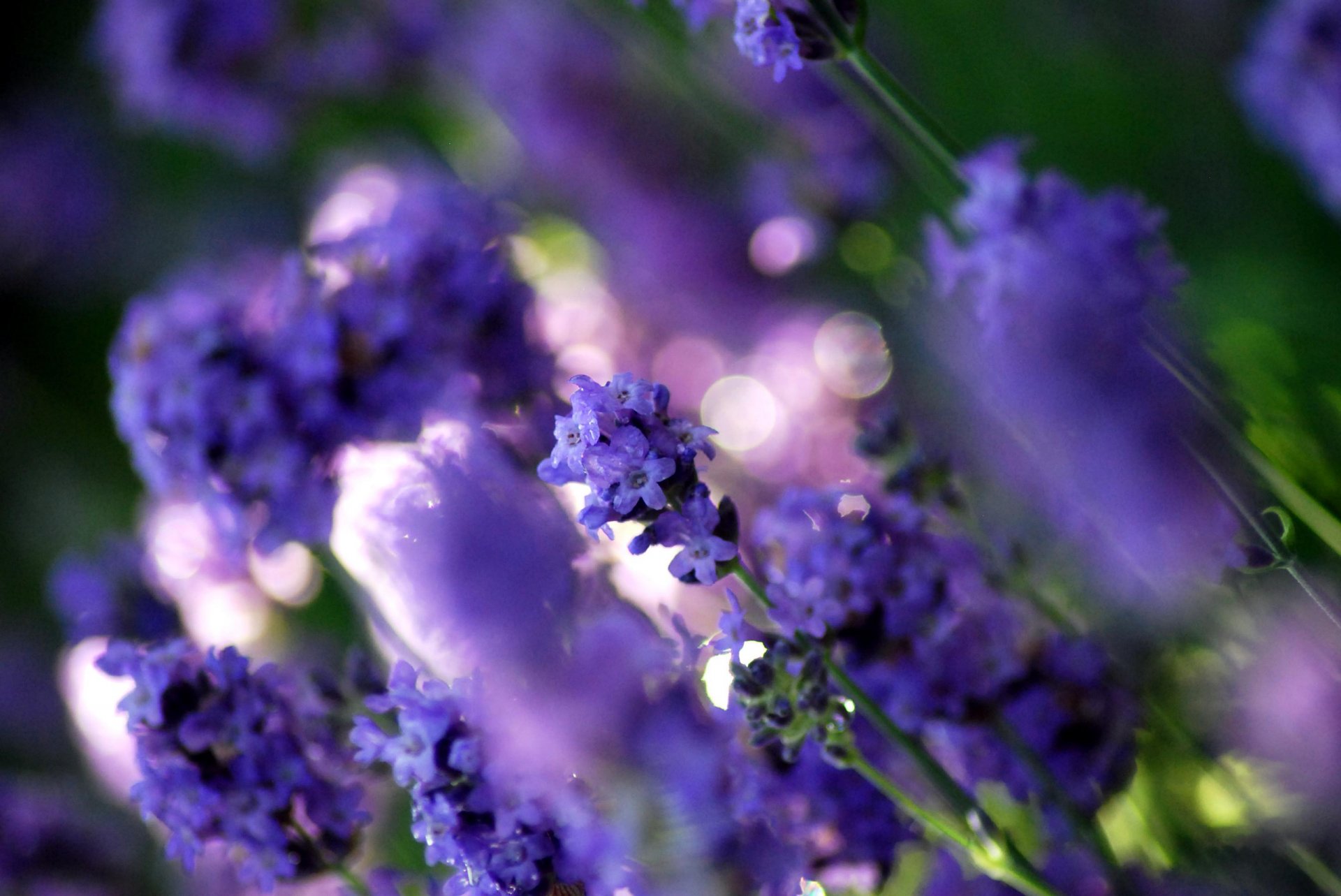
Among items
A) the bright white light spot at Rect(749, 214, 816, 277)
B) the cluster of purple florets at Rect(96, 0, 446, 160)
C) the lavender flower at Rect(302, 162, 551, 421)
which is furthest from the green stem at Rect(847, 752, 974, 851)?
the cluster of purple florets at Rect(96, 0, 446, 160)

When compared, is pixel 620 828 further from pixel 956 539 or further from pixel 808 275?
pixel 808 275

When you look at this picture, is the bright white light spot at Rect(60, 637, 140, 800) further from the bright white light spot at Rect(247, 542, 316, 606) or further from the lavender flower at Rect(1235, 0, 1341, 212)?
the lavender flower at Rect(1235, 0, 1341, 212)

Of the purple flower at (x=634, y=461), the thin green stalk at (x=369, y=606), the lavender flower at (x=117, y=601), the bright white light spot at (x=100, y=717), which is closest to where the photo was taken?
the purple flower at (x=634, y=461)

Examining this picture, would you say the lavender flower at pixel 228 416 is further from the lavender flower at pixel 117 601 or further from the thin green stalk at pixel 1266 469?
the thin green stalk at pixel 1266 469

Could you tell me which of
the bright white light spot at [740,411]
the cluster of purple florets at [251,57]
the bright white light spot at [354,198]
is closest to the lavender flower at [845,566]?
the bright white light spot at [740,411]

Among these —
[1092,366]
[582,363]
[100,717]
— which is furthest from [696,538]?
[100,717]

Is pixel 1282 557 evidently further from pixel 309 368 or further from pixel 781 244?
pixel 781 244
